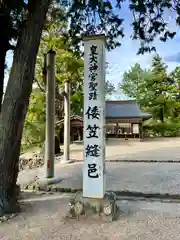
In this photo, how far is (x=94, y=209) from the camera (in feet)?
10.2

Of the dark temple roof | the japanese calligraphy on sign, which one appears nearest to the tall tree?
the japanese calligraphy on sign

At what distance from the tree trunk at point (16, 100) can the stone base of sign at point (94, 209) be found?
0.92 metres

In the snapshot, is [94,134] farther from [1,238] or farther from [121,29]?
[121,29]

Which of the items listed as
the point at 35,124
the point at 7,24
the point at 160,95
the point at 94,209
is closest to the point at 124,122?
the point at 160,95

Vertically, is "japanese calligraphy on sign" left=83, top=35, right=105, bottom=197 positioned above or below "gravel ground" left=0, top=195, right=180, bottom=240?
above

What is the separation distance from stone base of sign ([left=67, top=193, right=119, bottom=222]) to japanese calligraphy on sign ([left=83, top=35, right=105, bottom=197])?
0.35 feet

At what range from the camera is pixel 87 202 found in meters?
3.15

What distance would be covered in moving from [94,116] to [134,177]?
111 inches

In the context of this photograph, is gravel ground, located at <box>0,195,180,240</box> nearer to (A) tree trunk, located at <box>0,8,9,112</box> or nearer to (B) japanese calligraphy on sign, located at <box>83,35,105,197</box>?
(B) japanese calligraphy on sign, located at <box>83,35,105,197</box>

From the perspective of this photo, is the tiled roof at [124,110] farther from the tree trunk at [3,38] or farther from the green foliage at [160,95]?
the tree trunk at [3,38]

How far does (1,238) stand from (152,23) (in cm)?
421

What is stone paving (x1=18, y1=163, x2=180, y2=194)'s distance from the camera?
457cm

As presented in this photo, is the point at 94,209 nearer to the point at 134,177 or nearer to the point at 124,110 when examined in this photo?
the point at 134,177

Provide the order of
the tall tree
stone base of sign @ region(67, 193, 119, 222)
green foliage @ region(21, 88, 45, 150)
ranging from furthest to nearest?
1. green foliage @ region(21, 88, 45, 150)
2. the tall tree
3. stone base of sign @ region(67, 193, 119, 222)
